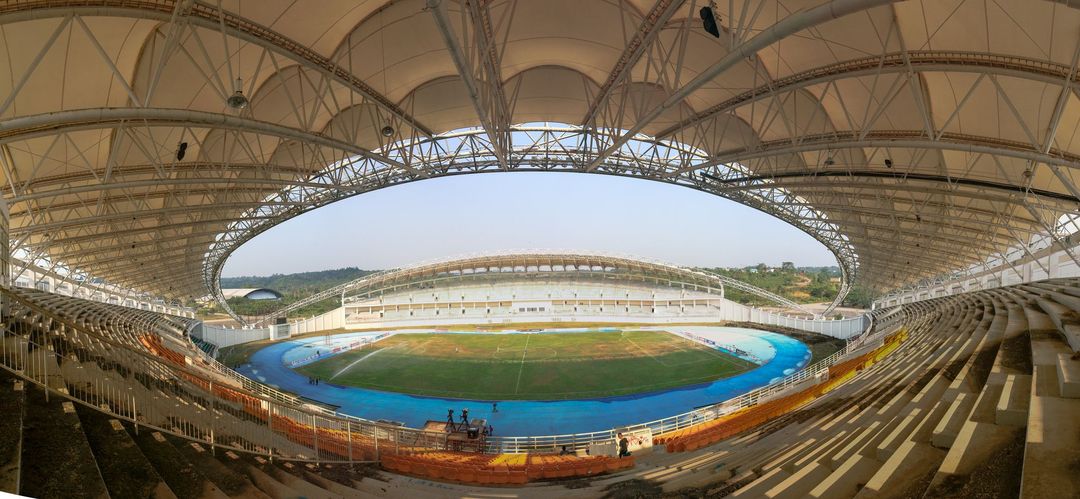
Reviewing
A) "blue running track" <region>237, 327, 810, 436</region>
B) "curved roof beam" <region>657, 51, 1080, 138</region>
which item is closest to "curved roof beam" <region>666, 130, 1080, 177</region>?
"curved roof beam" <region>657, 51, 1080, 138</region>

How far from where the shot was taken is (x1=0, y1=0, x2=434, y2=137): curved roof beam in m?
7.29

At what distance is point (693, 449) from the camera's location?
10820 mm

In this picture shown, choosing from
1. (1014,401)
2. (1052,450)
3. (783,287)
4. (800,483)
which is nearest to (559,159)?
(800,483)

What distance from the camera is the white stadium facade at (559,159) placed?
4664 mm

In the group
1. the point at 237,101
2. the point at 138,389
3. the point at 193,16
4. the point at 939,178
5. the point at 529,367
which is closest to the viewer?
the point at 138,389

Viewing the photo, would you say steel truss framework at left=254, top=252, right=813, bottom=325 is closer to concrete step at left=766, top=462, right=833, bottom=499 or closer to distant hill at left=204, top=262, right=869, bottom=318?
distant hill at left=204, top=262, right=869, bottom=318

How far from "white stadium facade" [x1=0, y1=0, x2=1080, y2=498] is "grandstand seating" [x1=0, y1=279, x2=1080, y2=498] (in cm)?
4

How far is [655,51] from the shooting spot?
45.5 feet

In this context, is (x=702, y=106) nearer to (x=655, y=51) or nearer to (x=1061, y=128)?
(x=655, y=51)

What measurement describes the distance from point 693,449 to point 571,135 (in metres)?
15.8

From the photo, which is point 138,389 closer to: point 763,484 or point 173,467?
point 173,467

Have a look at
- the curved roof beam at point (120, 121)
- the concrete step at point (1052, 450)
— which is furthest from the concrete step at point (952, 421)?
A: the curved roof beam at point (120, 121)

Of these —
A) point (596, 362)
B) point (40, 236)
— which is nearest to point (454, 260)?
point (596, 362)

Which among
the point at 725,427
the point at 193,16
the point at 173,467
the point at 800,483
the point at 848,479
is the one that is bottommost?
the point at 725,427
